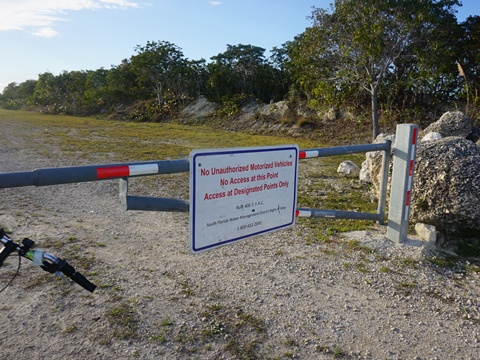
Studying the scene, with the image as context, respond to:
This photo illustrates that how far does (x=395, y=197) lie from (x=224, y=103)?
2517 centimetres

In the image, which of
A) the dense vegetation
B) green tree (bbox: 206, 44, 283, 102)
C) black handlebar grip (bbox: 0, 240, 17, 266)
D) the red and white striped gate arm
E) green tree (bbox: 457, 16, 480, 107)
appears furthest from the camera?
green tree (bbox: 206, 44, 283, 102)

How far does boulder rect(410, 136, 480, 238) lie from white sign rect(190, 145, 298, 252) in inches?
86.6

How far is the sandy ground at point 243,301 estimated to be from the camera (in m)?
2.37

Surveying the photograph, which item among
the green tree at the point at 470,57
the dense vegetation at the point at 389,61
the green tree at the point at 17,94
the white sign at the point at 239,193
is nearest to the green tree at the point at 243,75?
the dense vegetation at the point at 389,61

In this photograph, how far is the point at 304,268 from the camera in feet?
11.4

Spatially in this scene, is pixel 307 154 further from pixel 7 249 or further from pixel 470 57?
pixel 470 57

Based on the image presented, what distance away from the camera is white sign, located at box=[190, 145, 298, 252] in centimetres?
222

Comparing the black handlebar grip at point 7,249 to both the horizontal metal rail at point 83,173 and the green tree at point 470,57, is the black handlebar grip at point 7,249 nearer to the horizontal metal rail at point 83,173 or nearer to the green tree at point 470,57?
the horizontal metal rail at point 83,173

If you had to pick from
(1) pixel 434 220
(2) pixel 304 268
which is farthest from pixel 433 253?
(2) pixel 304 268

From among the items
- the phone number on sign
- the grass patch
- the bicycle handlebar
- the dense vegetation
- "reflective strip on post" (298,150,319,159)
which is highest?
the dense vegetation

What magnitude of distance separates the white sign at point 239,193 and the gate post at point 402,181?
1.59m

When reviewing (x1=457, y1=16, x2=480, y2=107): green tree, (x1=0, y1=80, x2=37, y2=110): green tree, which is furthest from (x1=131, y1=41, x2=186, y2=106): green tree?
(x1=0, y1=80, x2=37, y2=110): green tree

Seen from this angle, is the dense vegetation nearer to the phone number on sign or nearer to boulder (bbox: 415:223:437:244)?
boulder (bbox: 415:223:437:244)

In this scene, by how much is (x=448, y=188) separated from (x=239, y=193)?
2861 mm
